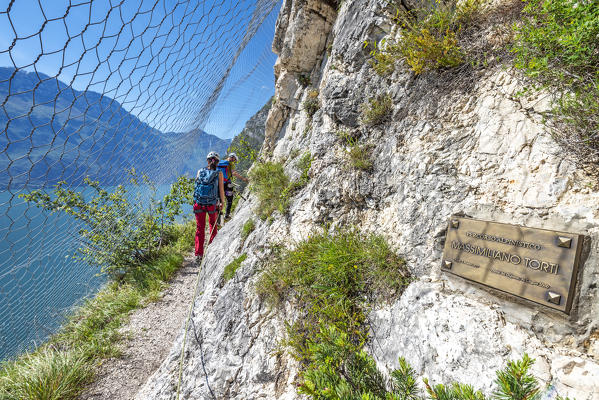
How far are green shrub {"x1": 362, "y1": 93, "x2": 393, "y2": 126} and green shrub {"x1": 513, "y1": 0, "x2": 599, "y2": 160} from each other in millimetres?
1454

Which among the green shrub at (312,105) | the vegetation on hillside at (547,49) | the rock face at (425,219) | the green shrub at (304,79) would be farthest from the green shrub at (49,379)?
the green shrub at (304,79)

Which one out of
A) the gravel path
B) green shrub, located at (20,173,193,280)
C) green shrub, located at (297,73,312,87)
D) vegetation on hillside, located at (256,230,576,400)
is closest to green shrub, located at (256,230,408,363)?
vegetation on hillside, located at (256,230,576,400)

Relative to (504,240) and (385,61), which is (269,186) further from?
(504,240)

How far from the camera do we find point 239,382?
8.52ft

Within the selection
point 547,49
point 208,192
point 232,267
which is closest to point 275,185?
point 232,267

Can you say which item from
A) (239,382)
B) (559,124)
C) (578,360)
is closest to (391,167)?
(559,124)

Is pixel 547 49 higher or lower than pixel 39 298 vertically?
higher

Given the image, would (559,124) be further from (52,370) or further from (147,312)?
(147,312)

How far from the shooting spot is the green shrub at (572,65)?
4.70 ft

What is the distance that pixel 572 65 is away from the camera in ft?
5.07

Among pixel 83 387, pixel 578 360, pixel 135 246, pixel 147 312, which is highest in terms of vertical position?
pixel 578 360

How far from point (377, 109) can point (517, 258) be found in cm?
229

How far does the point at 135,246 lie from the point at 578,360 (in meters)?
8.75

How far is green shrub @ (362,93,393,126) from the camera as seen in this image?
10.3 ft
